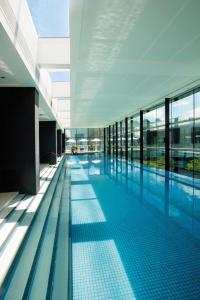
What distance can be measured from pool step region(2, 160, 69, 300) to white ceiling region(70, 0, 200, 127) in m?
3.40

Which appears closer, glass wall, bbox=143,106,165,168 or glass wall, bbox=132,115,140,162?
glass wall, bbox=143,106,165,168

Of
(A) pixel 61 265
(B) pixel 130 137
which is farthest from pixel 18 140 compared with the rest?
(B) pixel 130 137

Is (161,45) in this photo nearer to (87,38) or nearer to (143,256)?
(87,38)

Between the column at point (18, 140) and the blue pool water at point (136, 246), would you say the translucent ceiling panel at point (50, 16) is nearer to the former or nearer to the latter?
the column at point (18, 140)

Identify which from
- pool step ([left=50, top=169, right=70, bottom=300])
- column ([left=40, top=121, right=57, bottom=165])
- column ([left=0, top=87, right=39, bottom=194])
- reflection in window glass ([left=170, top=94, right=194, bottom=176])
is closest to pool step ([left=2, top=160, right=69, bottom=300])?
pool step ([left=50, top=169, right=70, bottom=300])

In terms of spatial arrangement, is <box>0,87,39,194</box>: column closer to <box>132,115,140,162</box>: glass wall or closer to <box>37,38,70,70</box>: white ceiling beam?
<box>37,38,70,70</box>: white ceiling beam

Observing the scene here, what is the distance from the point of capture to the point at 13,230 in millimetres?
3391

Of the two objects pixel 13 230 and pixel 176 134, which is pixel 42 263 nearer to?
pixel 13 230

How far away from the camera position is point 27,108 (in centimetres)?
563

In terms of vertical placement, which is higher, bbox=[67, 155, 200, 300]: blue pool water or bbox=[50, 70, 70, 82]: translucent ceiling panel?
bbox=[50, 70, 70, 82]: translucent ceiling panel

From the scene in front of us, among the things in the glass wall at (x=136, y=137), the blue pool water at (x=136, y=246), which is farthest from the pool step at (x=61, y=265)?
the glass wall at (x=136, y=137)

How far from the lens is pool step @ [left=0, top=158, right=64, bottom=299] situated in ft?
7.93

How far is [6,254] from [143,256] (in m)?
1.70

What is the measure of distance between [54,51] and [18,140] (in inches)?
89.9
